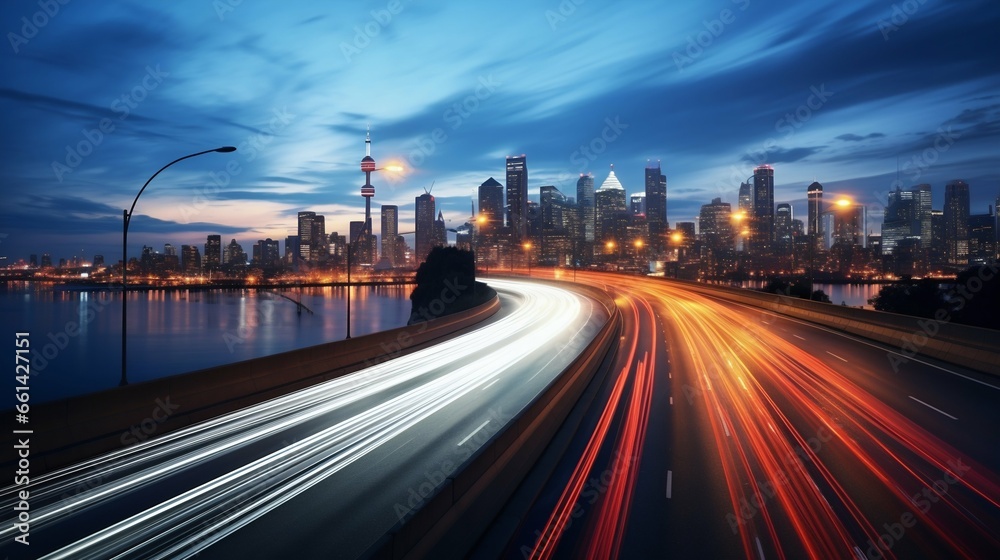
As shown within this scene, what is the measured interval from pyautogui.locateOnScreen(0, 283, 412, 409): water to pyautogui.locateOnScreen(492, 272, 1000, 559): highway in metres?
56.0

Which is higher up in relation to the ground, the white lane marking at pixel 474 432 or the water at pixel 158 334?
the white lane marking at pixel 474 432

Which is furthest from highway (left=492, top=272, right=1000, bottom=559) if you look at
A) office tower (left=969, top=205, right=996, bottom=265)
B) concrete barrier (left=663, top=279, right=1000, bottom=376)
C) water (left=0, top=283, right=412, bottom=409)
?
office tower (left=969, top=205, right=996, bottom=265)

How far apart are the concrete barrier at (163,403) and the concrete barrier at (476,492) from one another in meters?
9.38

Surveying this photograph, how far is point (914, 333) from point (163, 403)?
108 ft

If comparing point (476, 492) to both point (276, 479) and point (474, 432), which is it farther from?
point (474, 432)

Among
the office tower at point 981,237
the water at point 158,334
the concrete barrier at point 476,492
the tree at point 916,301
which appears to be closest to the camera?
the concrete barrier at point 476,492

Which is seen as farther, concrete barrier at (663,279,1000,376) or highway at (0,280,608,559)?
concrete barrier at (663,279,1000,376)

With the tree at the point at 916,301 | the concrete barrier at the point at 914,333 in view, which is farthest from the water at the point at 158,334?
the tree at the point at 916,301

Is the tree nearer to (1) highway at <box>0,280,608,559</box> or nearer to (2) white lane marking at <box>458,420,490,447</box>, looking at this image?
(1) highway at <box>0,280,608,559</box>

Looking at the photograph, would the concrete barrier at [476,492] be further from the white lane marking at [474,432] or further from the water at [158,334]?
the water at [158,334]

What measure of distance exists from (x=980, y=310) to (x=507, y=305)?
1920 inches

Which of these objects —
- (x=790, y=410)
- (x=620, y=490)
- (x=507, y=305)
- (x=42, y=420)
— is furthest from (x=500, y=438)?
(x=507, y=305)

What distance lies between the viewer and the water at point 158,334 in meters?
67.5

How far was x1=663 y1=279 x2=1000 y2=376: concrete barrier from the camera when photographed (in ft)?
78.3
